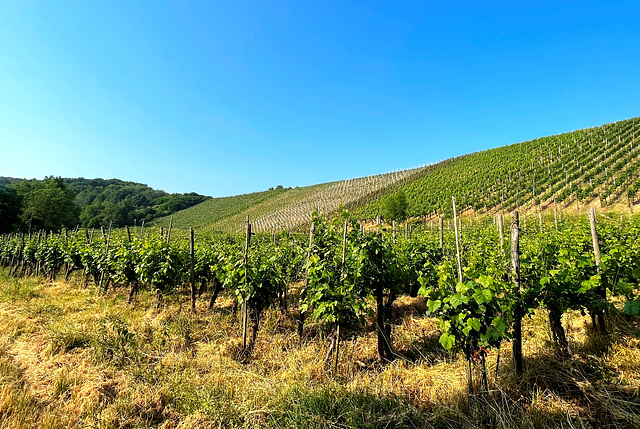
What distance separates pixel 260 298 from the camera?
5.59 meters

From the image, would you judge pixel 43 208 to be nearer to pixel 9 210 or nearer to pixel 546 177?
pixel 9 210

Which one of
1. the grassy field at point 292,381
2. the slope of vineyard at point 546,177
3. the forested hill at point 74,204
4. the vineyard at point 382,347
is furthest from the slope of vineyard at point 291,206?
the grassy field at point 292,381

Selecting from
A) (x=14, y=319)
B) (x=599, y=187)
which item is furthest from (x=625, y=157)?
(x=14, y=319)

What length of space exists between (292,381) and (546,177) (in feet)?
125

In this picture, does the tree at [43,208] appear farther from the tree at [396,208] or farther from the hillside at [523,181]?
the tree at [396,208]

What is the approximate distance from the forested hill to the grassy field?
29.6ft

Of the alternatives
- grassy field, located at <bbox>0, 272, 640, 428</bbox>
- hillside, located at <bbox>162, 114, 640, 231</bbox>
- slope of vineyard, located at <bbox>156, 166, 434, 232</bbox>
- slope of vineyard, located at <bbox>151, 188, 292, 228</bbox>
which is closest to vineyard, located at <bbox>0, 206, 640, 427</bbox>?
grassy field, located at <bbox>0, 272, 640, 428</bbox>

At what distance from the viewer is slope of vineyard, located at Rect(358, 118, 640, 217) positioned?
25.0m

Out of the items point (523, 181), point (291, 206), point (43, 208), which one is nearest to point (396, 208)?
point (523, 181)

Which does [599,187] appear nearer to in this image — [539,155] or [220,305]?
[539,155]

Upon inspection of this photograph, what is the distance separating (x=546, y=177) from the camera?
3059 centimetres

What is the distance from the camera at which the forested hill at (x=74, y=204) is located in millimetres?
38219

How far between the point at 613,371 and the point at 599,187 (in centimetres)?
3166

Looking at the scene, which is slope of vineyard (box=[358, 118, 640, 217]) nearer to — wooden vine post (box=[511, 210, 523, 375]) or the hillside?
the hillside
